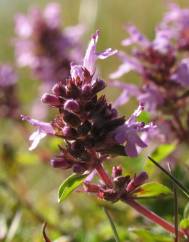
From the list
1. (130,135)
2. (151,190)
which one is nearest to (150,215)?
(151,190)

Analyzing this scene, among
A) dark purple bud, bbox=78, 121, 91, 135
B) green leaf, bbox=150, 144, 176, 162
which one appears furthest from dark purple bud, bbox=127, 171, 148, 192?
green leaf, bbox=150, 144, 176, 162

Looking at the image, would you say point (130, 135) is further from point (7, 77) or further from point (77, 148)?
point (7, 77)

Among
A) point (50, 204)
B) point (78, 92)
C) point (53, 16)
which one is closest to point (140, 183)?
point (78, 92)

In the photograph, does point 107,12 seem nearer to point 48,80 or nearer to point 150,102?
point 48,80

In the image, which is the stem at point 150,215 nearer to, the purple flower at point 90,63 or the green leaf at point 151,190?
the green leaf at point 151,190

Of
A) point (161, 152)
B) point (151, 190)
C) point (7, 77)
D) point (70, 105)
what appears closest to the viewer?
point (70, 105)

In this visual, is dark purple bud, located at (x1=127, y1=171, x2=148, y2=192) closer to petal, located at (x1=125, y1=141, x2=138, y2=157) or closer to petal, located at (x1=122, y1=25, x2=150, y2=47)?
petal, located at (x1=125, y1=141, x2=138, y2=157)
